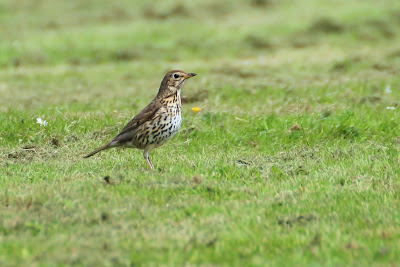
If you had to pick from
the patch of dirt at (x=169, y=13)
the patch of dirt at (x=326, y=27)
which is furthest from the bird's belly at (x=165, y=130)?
the patch of dirt at (x=169, y=13)

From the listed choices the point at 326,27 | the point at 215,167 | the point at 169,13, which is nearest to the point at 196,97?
the point at 215,167

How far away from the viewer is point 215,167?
7.07 meters

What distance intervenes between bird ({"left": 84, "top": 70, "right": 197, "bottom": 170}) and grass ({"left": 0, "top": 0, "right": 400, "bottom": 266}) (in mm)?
299

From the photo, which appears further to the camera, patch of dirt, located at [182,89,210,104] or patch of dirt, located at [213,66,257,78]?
patch of dirt, located at [213,66,257,78]

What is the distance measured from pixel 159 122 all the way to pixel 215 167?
35.3 inches

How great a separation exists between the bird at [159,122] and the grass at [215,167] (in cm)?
30

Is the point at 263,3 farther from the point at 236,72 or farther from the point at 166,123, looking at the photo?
the point at 166,123

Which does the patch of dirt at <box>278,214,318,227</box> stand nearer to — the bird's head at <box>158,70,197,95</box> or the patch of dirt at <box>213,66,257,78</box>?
the bird's head at <box>158,70,197,95</box>

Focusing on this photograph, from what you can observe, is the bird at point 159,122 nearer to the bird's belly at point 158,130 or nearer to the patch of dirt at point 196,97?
the bird's belly at point 158,130

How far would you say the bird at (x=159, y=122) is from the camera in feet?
23.7

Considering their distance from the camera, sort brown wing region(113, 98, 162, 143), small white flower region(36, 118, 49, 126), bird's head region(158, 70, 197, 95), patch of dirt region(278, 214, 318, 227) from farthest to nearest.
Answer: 1. small white flower region(36, 118, 49, 126)
2. bird's head region(158, 70, 197, 95)
3. brown wing region(113, 98, 162, 143)
4. patch of dirt region(278, 214, 318, 227)

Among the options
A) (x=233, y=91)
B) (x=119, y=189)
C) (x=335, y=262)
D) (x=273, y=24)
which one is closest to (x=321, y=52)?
(x=273, y=24)

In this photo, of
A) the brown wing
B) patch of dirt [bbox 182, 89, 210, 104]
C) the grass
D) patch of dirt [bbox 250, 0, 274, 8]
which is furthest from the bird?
patch of dirt [bbox 250, 0, 274, 8]

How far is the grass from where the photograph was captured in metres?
4.44
